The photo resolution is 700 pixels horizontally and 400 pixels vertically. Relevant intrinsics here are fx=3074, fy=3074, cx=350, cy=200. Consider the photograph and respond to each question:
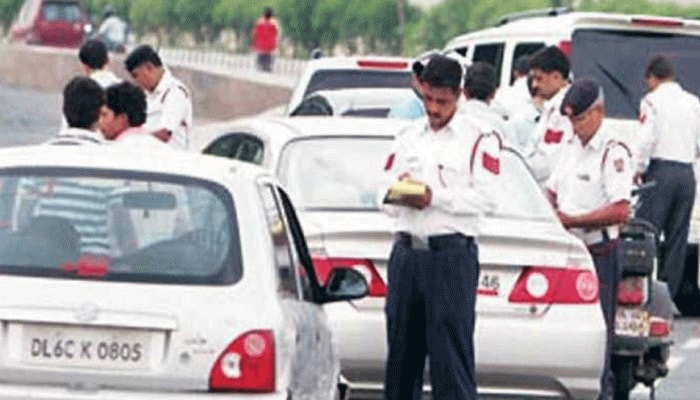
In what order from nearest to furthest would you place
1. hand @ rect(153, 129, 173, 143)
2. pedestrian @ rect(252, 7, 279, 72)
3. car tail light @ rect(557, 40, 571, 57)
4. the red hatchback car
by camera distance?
hand @ rect(153, 129, 173, 143), car tail light @ rect(557, 40, 571, 57), pedestrian @ rect(252, 7, 279, 72), the red hatchback car

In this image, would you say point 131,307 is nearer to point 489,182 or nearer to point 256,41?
point 489,182

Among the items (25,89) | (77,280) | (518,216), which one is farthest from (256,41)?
(77,280)

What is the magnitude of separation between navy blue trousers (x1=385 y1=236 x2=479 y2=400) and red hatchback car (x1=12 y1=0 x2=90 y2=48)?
190 ft

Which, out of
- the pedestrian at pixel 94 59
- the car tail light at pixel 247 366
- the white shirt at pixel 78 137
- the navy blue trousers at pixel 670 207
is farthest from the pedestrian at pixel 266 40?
the car tail light at pixel 247 366

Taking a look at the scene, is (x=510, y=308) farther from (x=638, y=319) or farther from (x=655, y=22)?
(x=655, y=22)

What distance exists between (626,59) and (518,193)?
8.21 meters

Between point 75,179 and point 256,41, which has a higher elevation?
point 75,179

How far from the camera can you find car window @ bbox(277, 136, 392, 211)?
1397 cm

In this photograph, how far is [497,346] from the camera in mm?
13258

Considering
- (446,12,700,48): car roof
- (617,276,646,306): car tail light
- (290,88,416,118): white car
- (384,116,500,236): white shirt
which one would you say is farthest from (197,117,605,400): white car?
(446,12,700,48): car roof

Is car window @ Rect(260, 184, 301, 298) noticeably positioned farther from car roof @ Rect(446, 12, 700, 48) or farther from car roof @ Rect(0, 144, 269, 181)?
car roof @ Rect(446, 12, 700, 48)

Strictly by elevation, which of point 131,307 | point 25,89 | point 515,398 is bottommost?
point 25,89

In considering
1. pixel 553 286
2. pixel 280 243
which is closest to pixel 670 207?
pixel 553 286

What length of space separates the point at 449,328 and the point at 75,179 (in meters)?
2.34
